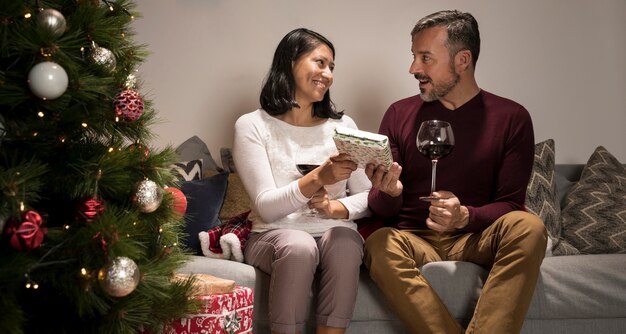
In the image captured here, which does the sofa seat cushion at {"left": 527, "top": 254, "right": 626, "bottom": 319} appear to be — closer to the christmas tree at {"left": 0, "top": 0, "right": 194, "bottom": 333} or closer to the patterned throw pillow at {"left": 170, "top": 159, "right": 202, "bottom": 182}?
the christmas tree at {"left": 0, "top": 0, "right": 194, "bottom": 333}

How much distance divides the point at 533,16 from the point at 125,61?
2.43 metres

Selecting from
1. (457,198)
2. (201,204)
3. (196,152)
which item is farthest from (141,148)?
(196,152)

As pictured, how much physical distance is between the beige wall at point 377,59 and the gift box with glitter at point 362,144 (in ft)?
4.07

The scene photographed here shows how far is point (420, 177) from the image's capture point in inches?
108

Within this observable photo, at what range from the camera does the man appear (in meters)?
2.32

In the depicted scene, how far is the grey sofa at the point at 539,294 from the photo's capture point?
8.19ft

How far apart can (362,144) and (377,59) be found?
56.2 inches

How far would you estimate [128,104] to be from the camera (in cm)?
181

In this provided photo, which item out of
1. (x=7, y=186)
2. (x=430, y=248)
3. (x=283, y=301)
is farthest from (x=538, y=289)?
(x=7, y=186)

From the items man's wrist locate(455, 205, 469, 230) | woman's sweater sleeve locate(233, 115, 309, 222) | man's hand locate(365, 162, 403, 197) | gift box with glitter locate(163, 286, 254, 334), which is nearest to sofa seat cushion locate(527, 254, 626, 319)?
man's wrist locate(455, 205, 469, 230)

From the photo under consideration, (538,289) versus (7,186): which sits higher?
(7,186)

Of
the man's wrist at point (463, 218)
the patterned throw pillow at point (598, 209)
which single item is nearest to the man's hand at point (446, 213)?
the man's wrist at point (463, 218)

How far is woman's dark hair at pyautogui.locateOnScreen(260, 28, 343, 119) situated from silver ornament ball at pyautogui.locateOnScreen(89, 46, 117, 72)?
1.03 m

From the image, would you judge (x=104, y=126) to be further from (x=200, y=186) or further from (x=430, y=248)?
(x=430, y=248)
